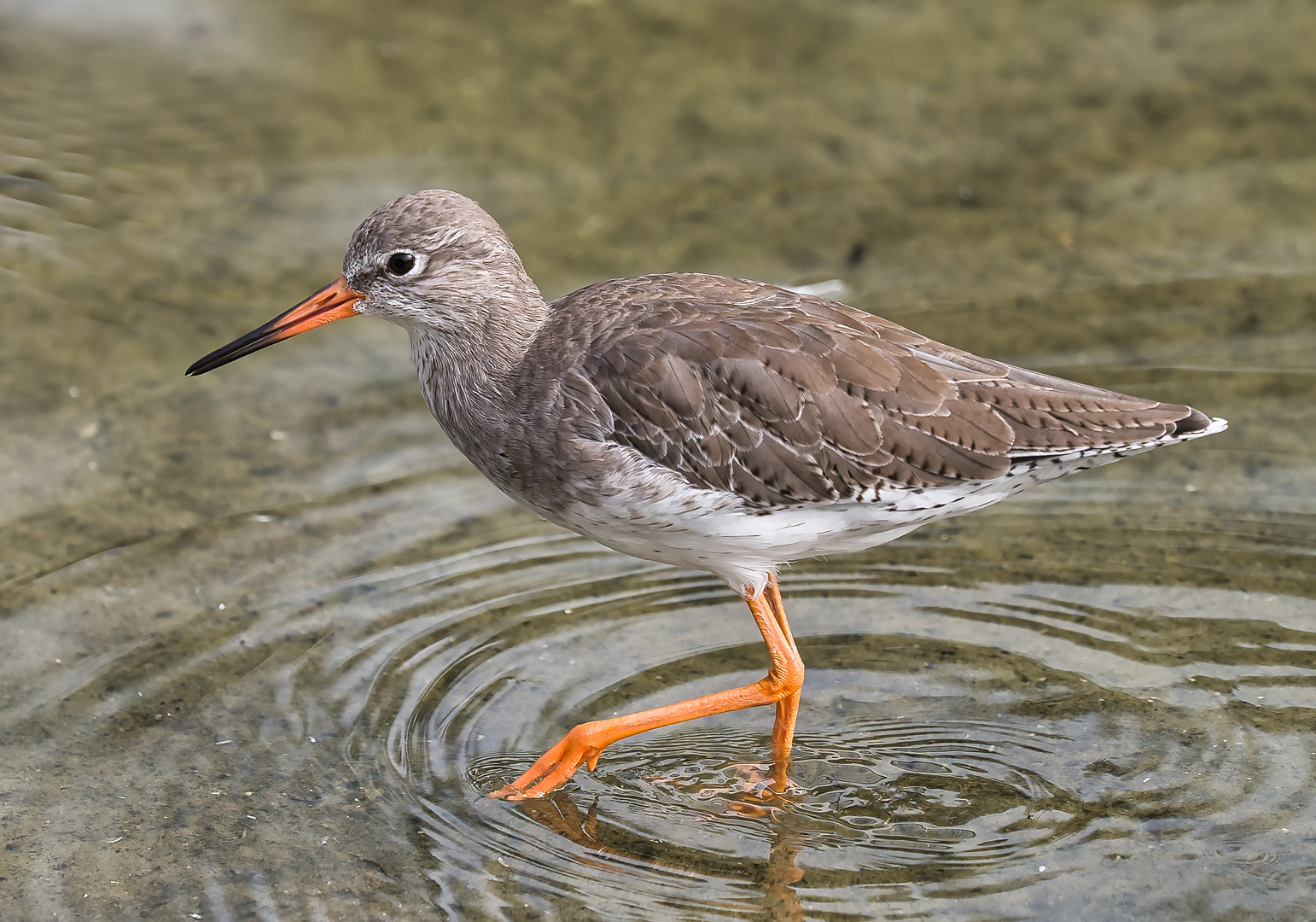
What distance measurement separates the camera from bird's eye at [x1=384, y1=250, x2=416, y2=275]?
6.59 metres

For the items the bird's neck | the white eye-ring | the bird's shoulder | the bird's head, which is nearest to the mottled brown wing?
the bird's shoulder

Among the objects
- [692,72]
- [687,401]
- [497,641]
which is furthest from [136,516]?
[692,72]

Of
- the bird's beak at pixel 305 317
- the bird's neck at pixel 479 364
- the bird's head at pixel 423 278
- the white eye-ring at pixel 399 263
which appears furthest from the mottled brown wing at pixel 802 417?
the bird's beak at pixel 305 317

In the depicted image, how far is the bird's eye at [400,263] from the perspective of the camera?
260 inches

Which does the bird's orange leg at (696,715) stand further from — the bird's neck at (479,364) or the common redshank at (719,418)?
the bird's neck at (479,364)

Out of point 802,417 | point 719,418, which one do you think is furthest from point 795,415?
point 719,418

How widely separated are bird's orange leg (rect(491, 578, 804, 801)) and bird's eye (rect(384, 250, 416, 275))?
221 centimetres

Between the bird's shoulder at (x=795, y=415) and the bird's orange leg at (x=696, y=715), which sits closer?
the bird's shoulder at (x=795, y=415)

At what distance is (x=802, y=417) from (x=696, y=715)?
1.55 metres

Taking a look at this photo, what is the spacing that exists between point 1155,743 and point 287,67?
330 inches

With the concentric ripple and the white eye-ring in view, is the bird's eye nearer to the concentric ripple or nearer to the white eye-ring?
the white eye-ring

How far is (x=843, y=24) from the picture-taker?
12.0m

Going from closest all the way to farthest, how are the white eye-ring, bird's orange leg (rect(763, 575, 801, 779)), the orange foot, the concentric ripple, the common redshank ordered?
the concentric ripple < the common redshank < the orange foot < the white eye-ring < bird's orange leg (rect(763, 575, 801, 779))

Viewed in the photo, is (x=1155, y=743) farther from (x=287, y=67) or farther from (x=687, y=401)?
(x=287, y=67)
